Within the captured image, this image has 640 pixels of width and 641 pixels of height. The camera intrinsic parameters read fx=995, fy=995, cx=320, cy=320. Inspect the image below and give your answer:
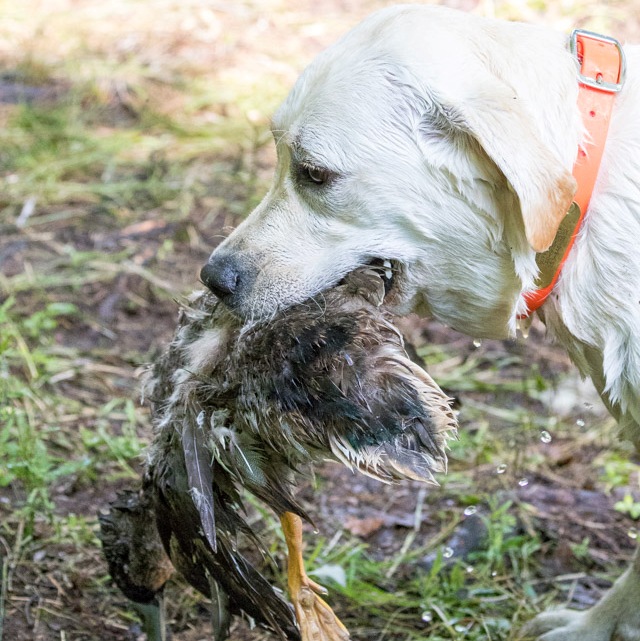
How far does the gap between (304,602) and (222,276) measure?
0.80m

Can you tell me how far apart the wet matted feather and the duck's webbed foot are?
0.03 m

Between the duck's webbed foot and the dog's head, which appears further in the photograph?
the dog's head

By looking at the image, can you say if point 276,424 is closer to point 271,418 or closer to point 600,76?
point 271,418

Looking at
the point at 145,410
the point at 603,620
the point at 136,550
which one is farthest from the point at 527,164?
the point at 145,410

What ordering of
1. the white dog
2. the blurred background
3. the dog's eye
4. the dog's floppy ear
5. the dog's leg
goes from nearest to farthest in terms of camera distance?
1. the dog's floppy ear
2. the white dog
3. the dog's eye
4. the dog's leg
5. the blurred background

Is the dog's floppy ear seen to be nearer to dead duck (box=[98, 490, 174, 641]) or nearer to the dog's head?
the dog's head

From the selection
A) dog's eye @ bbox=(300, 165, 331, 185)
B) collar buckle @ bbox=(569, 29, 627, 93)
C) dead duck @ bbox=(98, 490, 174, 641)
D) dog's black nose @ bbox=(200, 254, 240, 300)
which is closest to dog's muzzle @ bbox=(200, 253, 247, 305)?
dog's black nose @ bbox=(200, 254, 240, 300)

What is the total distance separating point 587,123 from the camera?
242 cm

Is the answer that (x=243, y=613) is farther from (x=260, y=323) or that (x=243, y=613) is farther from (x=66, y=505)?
(x=66, y=505)

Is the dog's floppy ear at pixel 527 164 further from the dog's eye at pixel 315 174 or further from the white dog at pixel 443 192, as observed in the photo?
the dog's eye at pixel 315 174

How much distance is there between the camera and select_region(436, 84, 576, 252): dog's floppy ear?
2.18 metres

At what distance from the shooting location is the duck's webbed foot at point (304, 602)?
221cm

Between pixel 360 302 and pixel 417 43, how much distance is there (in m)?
0.73

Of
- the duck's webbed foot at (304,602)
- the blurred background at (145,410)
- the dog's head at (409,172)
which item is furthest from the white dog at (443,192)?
the blurred background at (145,410)
